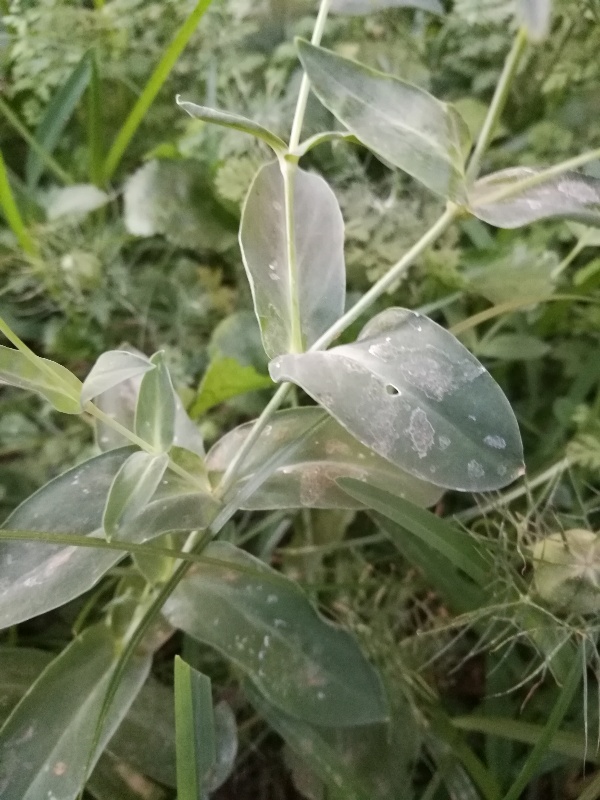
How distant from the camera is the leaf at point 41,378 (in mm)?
349

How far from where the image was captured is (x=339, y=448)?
18.8 inches

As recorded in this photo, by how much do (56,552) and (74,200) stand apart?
15.0 inches

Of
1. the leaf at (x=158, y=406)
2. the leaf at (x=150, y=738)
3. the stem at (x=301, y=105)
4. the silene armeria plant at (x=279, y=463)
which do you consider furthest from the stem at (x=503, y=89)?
the leaf at (x=150, y=738)

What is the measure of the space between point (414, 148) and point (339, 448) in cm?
20

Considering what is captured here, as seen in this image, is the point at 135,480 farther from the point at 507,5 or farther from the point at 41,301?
the point at 507,5

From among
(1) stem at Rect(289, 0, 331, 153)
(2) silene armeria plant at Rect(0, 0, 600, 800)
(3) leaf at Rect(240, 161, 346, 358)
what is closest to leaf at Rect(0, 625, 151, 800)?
(2) silene armeria plant at Rect(0, 0, 600, 800)

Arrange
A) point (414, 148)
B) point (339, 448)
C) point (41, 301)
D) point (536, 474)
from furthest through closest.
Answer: point (41, 301) < point (536, 474) < point (339, 448) < point (414, 148)

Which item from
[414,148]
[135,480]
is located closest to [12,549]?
[135,480]

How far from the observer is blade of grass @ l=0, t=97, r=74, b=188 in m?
0.67

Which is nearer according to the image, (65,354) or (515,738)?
(515,738)

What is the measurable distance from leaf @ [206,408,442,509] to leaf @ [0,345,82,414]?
0.43 ft

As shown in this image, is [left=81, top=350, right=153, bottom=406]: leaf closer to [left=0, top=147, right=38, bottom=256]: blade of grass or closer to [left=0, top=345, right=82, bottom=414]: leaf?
[left=0, top=345, right=82, bottom=414]: leaf

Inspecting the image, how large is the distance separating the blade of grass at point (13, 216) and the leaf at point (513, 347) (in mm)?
420

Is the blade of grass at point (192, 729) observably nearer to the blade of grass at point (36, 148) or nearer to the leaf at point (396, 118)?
the leaf at point (396, 118)
